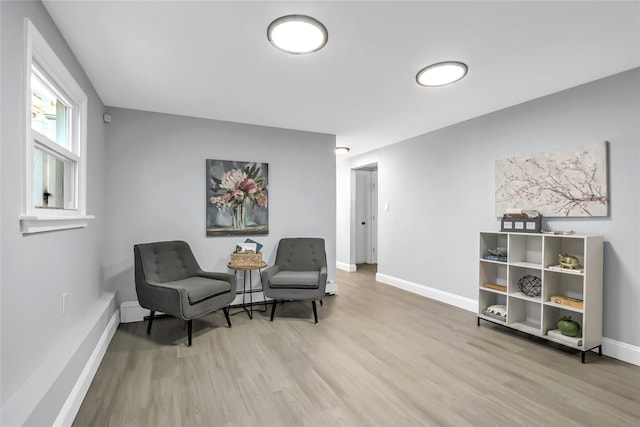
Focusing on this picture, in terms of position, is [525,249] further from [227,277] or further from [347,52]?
[227,277]

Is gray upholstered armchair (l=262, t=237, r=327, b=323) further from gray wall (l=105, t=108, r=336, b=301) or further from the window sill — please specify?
the window sill

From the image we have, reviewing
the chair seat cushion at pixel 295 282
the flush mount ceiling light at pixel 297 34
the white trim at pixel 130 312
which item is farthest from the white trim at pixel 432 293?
the white trim at pixel 130 312

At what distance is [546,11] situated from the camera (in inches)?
72.7

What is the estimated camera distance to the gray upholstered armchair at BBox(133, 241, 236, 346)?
287cm

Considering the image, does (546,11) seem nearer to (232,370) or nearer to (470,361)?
(470,361)

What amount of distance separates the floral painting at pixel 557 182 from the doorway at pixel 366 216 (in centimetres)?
386

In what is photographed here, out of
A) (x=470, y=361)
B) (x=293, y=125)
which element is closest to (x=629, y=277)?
(x=470, y=361)

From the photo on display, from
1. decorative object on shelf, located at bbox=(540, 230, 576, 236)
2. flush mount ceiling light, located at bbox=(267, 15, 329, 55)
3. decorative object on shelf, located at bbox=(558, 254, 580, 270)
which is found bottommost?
decorative object on shelf, located at bbox=(558, 254, 580, 270)

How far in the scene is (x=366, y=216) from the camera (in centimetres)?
742

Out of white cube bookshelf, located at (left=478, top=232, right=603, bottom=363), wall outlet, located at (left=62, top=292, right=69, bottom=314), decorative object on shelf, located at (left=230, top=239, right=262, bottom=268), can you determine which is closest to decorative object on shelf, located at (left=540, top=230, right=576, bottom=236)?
white cube bookshelf, located at (left=478, top=232, right=603, bottom=363)

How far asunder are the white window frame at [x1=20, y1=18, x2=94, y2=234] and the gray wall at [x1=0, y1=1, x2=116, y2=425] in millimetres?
51

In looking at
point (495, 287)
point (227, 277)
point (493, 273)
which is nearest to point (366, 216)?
point (493, 273)

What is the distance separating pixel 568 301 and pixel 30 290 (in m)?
3.75

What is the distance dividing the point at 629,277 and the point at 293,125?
3.68 metres
